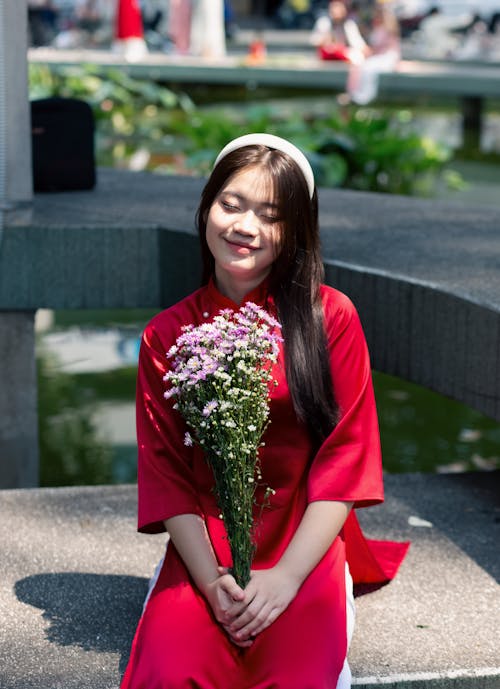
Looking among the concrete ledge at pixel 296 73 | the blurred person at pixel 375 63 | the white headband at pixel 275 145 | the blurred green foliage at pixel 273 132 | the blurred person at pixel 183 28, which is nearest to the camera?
the white headband at pixel 275 145

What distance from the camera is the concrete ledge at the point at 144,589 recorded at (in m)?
2.86

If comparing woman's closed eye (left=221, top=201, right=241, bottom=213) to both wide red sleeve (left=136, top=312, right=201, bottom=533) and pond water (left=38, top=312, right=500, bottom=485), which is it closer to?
wide red sleeve (left=136, top=312, right=201, bottom=533)

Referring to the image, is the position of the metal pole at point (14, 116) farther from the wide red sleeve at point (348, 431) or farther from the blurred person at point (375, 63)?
the blurred person at point (375, 63)

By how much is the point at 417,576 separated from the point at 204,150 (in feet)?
21.7

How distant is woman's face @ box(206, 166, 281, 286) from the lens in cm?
277

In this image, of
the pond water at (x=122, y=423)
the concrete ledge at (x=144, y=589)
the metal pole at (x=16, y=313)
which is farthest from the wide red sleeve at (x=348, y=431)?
the pond water at (x=122, y=423)

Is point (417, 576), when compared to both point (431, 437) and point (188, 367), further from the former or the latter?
point (431, 437)

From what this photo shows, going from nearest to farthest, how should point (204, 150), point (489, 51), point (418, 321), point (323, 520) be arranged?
point (323, 520), point (418, 321), point (204, 150), point (489, 51)

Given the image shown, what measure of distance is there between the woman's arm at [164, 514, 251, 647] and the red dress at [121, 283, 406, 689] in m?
0.02

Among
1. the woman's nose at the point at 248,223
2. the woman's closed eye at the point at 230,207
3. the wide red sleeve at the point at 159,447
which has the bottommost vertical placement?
the wide red sleeve at the point at 159,447

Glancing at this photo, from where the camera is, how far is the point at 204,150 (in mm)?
9602

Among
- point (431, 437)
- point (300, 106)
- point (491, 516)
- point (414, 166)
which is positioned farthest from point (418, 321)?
point (300, 106)

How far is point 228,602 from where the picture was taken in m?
2.61

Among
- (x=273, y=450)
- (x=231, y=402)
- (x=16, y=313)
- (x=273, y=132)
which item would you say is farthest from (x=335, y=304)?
(x=273, y=132)
